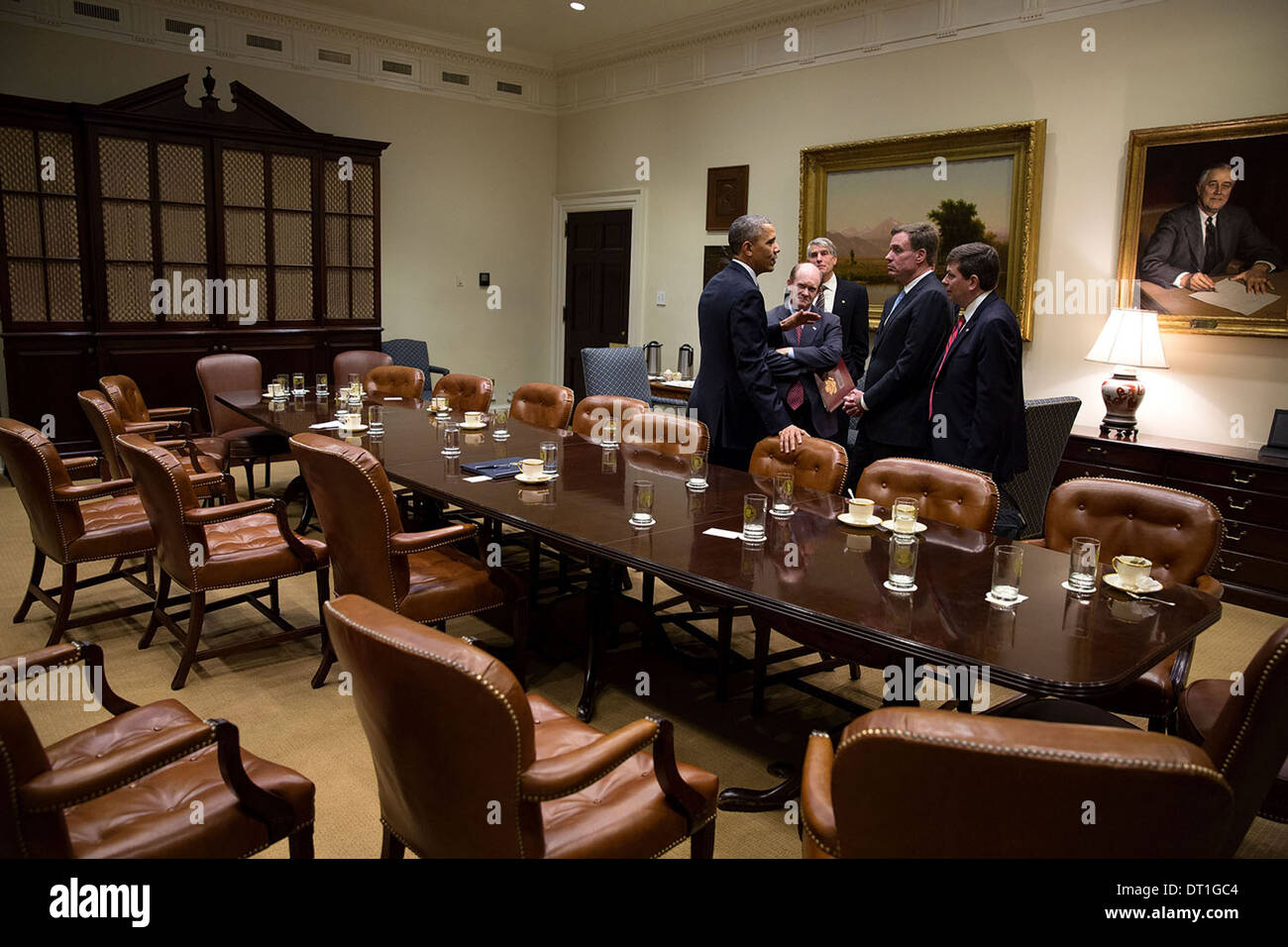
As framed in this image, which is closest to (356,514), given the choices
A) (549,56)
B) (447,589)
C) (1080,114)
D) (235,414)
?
(447,589)

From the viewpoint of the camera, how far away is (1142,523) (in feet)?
9.00

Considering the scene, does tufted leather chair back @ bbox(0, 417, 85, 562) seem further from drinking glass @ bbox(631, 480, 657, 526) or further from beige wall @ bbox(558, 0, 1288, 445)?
beige wall @ bbox(558, 0, 1288, 445)

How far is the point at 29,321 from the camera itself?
6.32 m

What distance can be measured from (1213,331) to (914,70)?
262cm

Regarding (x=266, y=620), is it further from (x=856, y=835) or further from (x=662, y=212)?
(x=662, y=212)

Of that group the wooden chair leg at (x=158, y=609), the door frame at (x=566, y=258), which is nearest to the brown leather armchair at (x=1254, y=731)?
the wooden chair leg at (x=158, y=609)

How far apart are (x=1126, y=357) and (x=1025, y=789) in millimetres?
4405

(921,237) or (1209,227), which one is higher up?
(1209,227)

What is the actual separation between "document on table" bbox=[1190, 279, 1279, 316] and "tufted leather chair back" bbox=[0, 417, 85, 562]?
5396 mm

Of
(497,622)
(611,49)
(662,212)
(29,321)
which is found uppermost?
(611,49)

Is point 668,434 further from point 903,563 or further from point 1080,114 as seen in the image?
point 1080,114

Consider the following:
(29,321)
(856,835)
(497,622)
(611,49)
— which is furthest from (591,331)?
(856,835)

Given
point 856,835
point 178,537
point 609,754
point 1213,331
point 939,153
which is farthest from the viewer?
point 939,153

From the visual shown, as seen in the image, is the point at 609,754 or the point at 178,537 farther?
the point at 178,537
